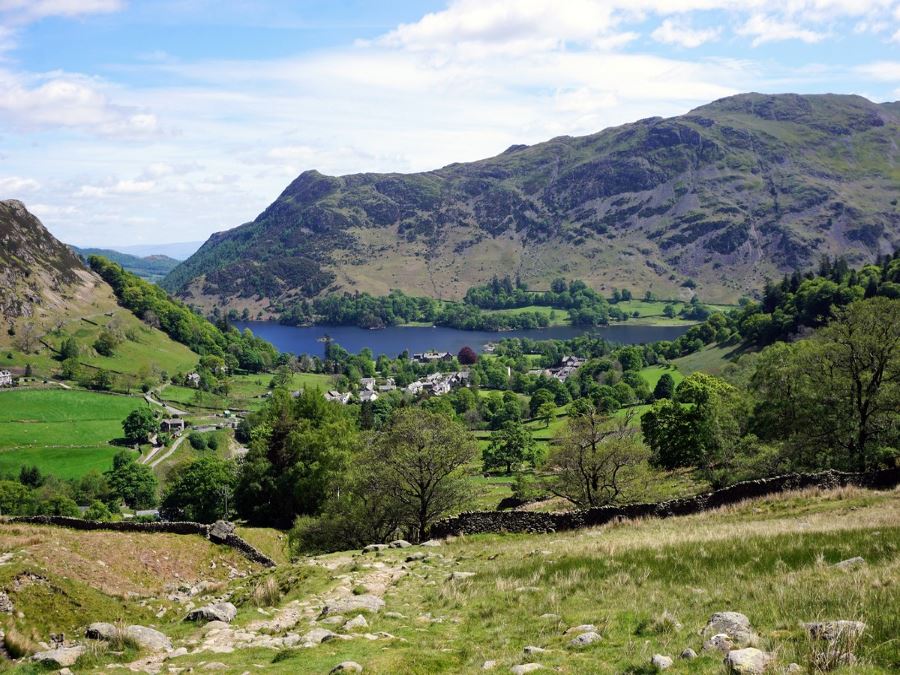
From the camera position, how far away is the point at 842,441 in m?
38.7

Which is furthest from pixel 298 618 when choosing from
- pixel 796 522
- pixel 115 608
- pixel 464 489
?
pixel 464 489

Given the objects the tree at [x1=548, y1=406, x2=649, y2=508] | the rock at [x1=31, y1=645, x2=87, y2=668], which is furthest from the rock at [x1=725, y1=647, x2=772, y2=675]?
the tree at [x1=548, y1=406, x2=649, y2=508]

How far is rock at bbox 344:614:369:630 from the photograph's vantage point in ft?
53.2

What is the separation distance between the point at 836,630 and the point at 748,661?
1.75m

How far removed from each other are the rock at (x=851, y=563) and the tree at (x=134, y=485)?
385ft

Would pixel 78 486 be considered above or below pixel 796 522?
below

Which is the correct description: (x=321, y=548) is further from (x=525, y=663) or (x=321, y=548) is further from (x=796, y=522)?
(x=525, y=663)

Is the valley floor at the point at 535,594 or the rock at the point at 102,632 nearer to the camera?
the valley floor at the point at 535,594

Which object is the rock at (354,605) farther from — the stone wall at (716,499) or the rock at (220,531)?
the rock at (220,531)

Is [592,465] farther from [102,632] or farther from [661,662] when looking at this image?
[661,662]

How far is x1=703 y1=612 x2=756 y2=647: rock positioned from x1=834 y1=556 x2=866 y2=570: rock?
14.4 feet

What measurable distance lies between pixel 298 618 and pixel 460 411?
155m

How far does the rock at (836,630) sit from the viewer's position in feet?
35.2

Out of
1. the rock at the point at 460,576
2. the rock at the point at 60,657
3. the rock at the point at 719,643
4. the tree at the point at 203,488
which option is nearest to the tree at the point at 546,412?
the tree at the point at 203,488
